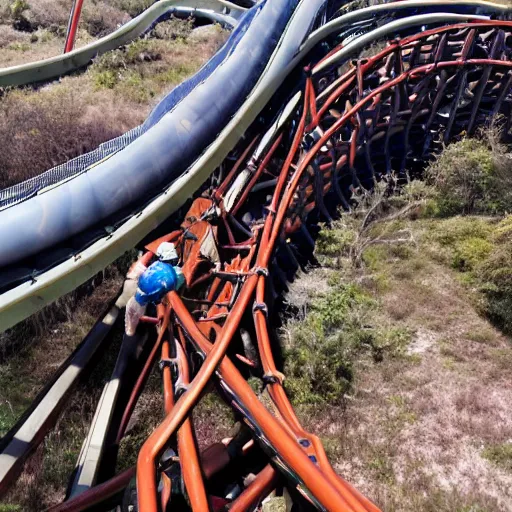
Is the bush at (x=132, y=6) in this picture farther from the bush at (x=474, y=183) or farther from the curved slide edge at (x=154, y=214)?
the bush at (x=474, y=183)

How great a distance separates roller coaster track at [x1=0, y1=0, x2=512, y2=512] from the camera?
5.15 metres

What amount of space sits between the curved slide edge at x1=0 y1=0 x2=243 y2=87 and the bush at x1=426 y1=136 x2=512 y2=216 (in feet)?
42.8

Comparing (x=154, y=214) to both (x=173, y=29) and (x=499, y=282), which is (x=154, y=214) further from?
(x=173, y=29)

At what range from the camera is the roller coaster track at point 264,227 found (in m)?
5.15

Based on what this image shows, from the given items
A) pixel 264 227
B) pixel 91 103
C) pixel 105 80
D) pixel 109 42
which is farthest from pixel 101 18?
pixel 264 227

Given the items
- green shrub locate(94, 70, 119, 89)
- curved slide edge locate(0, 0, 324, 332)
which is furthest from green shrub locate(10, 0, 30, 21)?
curved slide edge locate(0, 0, 324, 332)

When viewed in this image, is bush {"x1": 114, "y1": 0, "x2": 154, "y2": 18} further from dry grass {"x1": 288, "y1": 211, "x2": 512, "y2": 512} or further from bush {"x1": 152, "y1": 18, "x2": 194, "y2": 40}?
dry grass {"x1": 288, "y1": 211, "x2": 512, "y2": 512}

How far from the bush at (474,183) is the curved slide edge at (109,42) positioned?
13059 millimetres

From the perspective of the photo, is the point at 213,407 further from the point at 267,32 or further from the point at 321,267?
the point at 267,32

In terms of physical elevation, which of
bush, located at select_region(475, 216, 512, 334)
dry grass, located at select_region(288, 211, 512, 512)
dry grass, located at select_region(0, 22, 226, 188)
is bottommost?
dry grass, located at select_region(288, 211, 512, 512)

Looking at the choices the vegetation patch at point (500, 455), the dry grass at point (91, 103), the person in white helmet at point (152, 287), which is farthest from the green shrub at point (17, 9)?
the vegetation patch at point (500, 455)

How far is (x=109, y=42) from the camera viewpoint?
20.0 metres

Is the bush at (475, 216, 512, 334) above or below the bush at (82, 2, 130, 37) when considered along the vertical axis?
below

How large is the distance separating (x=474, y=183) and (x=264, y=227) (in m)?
7.34
